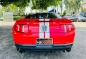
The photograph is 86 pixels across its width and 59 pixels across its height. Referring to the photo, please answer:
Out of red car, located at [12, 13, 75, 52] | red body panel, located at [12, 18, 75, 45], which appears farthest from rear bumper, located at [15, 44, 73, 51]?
red body panel, located at [12, 18, 75, 45]

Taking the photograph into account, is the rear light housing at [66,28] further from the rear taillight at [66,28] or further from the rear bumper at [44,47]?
the rear bumper at [44,47]

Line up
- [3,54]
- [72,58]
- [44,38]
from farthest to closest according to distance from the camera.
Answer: [3,54], [72,58], [44,38]

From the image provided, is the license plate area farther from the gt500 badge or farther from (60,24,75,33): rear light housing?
(60,24,75,33): rear light housing

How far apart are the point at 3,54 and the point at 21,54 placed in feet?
1.87

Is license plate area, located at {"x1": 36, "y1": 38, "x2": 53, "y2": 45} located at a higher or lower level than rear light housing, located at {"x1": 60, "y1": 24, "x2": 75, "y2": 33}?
lower

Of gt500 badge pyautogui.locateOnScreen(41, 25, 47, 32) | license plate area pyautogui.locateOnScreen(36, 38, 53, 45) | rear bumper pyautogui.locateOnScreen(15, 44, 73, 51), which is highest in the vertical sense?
gt500 badge pyautogui.locateOnScreen(41, 25, 47, 32)

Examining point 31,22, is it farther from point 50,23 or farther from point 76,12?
point 76,12

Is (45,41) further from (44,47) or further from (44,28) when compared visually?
(44,28)

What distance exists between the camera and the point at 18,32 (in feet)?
20.6

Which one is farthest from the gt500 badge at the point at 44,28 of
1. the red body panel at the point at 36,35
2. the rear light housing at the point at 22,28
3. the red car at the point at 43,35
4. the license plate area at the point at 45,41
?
the rear light housing at the point at 22,28

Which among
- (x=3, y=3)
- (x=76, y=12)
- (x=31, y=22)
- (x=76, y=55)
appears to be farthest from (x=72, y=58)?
(x=76, y=12)

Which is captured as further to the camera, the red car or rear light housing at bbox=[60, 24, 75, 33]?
rear light housing at bbox=[60, 24, 75, 33]

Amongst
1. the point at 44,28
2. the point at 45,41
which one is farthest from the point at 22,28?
the point at 45,41

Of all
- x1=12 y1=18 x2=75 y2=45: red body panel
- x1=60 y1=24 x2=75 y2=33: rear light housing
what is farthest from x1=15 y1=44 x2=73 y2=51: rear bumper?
x1=60 y1=24 x2=75 y2=33: rear light housing
